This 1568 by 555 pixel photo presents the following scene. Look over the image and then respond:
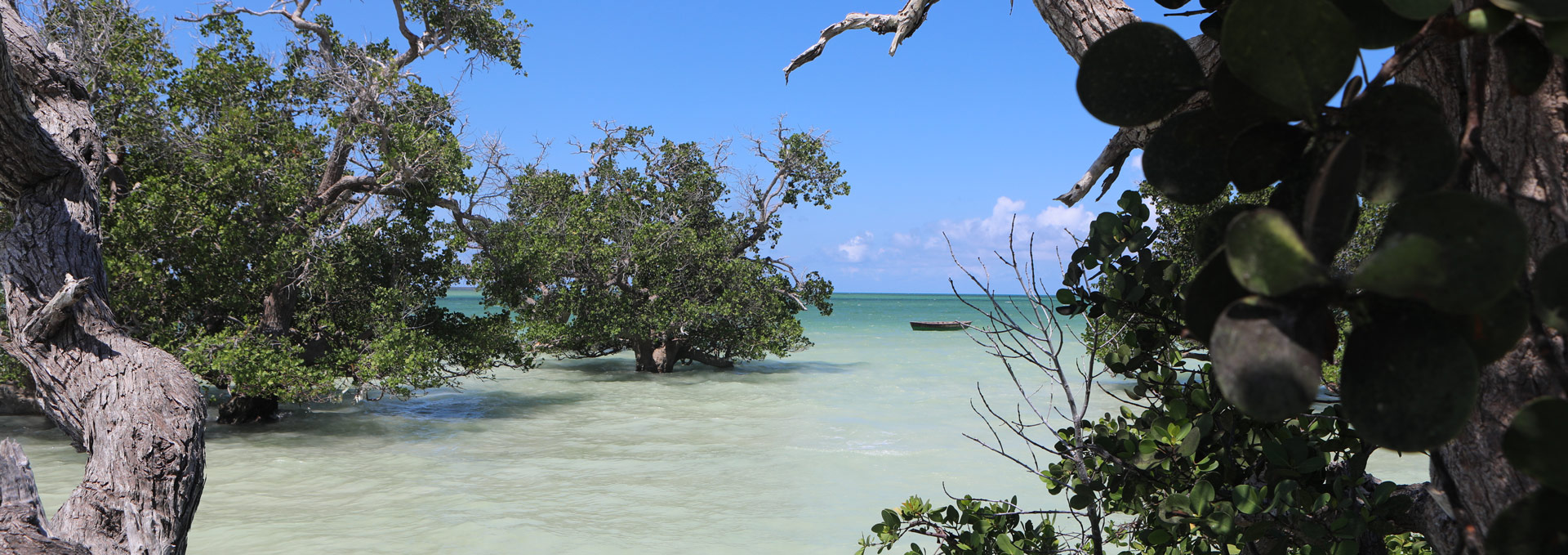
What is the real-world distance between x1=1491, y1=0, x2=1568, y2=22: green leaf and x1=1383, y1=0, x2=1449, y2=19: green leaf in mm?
28

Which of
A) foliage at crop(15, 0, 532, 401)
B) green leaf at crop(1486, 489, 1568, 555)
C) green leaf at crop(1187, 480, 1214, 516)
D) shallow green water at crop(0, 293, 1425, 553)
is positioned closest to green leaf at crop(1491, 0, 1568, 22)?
green leaf at crop(1486, 489, 1568, 555)

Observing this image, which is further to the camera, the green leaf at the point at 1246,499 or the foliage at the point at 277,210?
the foliage at the point at 277,210

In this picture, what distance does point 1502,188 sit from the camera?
1.80 ft

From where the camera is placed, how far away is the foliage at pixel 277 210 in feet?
26.4

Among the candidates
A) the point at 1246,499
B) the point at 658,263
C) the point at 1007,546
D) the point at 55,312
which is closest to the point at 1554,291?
the point at 1246,499

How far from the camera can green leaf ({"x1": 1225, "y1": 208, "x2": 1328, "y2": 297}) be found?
1.14 ft

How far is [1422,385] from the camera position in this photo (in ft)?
1.25

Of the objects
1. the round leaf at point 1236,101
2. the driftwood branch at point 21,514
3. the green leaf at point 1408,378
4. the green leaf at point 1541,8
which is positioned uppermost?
the green leaf at point 1541,8

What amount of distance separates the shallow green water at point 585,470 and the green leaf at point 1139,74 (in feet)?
20.1

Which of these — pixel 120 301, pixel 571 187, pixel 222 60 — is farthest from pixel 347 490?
pixel 571 187

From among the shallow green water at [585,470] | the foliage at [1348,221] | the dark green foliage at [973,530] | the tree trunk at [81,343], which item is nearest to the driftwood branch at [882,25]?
the dark green foliage at [973,530]

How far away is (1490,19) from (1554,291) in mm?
167

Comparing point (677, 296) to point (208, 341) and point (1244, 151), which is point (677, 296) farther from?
point (1244, 151)

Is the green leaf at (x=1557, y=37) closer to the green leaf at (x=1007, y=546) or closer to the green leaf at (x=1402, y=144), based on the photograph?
the green leaf at (x=1402, y=144)
